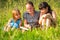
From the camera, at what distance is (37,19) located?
19.7 feet

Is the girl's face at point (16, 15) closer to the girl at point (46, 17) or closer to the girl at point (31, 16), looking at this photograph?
the girl at point (31, 16)

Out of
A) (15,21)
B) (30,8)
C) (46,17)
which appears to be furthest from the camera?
(15,21)

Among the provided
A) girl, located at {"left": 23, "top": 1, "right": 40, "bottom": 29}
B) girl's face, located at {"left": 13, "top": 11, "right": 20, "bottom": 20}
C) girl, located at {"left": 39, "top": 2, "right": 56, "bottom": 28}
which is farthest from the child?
girl, located at {"left": 39, "top": 2, "right": 56, "bottom": 28}

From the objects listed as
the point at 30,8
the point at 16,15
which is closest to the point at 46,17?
the point at 30,8

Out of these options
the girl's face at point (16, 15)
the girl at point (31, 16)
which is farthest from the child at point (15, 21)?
the girl at point (31, 16)

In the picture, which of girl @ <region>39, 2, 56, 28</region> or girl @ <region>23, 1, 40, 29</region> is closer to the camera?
girl @ <region>39, 2, 56, 28</region>

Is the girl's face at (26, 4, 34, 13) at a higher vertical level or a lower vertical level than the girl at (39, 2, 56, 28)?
higher

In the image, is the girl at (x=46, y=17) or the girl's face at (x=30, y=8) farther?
the girl's face at (x=30, y=8)

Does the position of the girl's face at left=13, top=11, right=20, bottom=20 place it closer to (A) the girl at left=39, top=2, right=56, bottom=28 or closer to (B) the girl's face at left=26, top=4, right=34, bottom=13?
(B) the girl's face at left=26, top=4, right=34, bottom=13

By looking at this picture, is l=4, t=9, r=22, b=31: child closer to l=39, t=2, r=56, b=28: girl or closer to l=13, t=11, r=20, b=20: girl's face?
l=13, t=11, r=20, b=20: girl's face

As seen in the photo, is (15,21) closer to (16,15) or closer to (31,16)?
(16,15)

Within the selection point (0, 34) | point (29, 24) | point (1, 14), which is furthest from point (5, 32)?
point (1, 14)

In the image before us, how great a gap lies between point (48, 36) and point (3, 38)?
85cm

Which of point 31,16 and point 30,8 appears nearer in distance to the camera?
point 30,8
